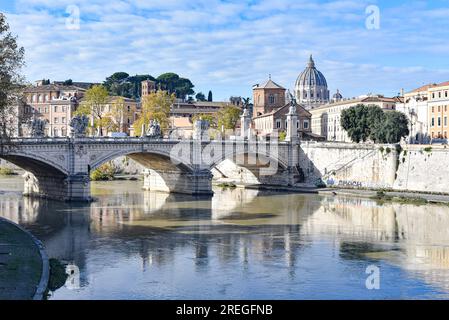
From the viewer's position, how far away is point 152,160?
147ft

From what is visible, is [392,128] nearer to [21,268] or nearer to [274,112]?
[274,112]

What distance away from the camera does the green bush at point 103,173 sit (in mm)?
52750

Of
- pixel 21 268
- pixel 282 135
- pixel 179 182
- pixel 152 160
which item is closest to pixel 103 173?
pixel 152 160

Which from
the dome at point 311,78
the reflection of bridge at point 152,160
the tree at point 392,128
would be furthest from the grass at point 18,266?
the dome at point 311,78

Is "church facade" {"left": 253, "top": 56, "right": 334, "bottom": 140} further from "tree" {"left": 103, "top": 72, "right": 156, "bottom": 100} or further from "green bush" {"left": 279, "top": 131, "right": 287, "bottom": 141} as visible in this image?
"tree" {"left": 103, "top": 72, "right": 156, "bottom": 100}

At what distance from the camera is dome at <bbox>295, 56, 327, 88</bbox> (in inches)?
4628

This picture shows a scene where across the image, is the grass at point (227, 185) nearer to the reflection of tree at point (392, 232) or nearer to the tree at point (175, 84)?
the reflection of tree at point (392, 232)

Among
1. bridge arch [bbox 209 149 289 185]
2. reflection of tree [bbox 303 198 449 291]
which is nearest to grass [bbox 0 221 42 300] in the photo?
reflection of tree [bbox 303 198 449 291]

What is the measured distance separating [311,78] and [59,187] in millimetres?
83892

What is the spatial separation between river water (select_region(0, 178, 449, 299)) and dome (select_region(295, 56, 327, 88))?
78.2 metres

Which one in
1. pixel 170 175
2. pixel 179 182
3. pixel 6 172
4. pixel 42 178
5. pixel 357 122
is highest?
pixel 357 122

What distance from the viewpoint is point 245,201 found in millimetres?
40750

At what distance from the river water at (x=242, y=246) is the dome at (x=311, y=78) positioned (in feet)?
256
